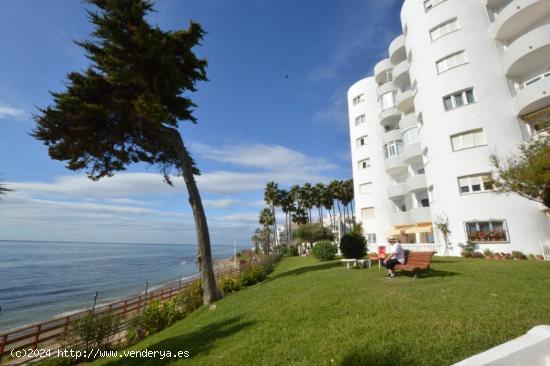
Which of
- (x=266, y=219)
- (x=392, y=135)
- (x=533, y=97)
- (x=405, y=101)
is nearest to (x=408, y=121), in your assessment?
(x=405, y=101)

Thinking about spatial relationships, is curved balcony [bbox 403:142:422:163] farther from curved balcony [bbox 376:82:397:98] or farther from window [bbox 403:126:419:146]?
curved balcony [bbox 376:82:397:98]

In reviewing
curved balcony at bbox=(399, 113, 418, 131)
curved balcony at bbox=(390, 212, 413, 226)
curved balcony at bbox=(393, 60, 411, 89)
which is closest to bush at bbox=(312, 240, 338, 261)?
curved balcony at bbox=(390, 212, 413, 226)

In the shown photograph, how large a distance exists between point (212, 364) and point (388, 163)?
29.0m

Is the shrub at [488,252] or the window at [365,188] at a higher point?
the window at [365,188]

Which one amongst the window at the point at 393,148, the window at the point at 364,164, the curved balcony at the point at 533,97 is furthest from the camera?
the window at the point at 364,164

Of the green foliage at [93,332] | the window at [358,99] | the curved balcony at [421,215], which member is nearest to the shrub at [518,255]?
the curved balcony at [421,215]

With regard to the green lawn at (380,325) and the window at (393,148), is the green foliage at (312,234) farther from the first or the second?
the green lawn at (380,325)

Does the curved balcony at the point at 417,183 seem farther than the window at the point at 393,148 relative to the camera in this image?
No

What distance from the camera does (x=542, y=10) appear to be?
17.9m

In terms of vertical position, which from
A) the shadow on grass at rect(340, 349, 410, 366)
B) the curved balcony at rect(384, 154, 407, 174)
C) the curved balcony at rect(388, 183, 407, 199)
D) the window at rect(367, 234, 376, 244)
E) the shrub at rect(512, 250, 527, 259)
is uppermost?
the curved balcony at rect(384, 154, 407, 174)

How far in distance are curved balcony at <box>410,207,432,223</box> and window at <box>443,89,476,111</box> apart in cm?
899

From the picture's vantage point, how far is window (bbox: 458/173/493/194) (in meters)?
18.4

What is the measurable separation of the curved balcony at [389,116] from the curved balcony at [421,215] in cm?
1171

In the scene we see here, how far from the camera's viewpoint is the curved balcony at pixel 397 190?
1108 inches
